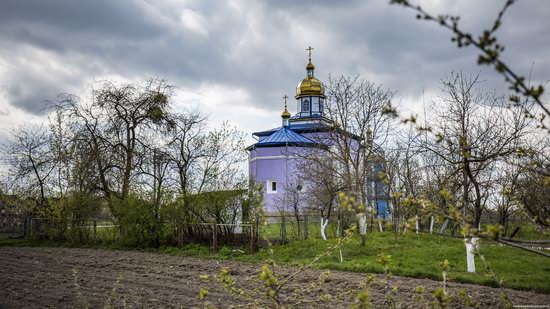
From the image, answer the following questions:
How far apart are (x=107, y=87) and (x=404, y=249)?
12822 mm

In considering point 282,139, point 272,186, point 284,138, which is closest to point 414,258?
point 272,186

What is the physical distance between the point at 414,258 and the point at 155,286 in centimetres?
668

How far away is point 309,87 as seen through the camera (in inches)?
1439

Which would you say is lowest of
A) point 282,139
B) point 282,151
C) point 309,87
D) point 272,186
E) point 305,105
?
point 272,186

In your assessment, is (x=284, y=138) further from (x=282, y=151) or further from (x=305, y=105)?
(x=305, y=105)

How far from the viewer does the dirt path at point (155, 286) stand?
23.1 ft

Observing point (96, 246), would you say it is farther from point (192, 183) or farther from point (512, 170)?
point (512, 170)

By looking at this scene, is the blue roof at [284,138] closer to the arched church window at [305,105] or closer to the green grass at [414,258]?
the arched church window at [305,105]

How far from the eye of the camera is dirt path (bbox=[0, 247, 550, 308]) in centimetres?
704

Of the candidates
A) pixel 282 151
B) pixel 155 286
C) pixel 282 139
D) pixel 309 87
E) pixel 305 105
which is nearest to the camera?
pixel 155 286

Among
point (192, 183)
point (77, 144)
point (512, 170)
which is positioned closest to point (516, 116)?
point (512, 170)

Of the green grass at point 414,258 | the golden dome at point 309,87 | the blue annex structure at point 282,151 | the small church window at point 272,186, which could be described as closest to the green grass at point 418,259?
the green grass at point 414,258

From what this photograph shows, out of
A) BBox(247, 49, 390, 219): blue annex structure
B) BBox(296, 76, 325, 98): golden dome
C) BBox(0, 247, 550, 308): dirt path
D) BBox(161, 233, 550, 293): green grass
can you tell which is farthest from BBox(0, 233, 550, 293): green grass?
BBox(296, 76, 325, 98): golden dome

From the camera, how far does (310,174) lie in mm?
18188
